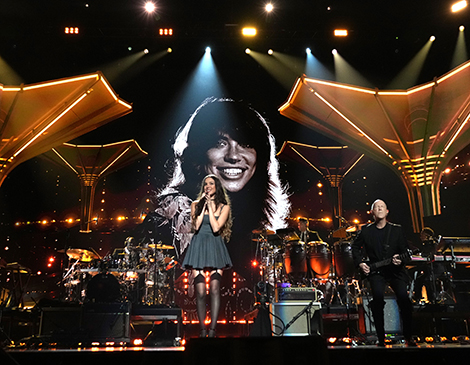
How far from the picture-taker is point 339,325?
6.08m

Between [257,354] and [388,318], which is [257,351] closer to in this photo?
[257,354]

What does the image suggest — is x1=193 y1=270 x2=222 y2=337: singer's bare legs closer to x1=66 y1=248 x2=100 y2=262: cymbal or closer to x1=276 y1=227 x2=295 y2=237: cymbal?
x1=276 y1=227 x2=295 y2=237: cymbal

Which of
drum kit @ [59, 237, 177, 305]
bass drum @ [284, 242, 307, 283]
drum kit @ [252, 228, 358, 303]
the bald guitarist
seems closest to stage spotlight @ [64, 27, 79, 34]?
drum kit @ [59, 237, 177, 305]

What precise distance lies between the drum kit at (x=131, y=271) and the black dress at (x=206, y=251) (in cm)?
289

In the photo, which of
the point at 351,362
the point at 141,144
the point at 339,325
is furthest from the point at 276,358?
the point at 141,144

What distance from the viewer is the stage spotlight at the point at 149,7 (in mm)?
7898

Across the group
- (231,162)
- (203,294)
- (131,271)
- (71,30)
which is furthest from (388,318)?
(71,30)

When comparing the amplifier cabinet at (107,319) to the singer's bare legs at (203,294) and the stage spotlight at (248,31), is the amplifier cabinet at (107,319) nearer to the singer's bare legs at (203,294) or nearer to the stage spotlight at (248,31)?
the singer's bare legs at (203,294)

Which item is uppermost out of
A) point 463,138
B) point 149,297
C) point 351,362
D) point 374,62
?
point 374,62

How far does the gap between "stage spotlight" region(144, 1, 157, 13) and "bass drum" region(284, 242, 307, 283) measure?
215 inches

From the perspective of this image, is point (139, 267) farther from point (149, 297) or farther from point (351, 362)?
point (351, 362)

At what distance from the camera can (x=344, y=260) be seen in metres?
7.05

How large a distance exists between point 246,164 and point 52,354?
6154mm

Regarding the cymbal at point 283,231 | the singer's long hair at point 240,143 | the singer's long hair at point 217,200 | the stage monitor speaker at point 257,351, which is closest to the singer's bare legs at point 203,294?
the singer's long hair at point 217,200
